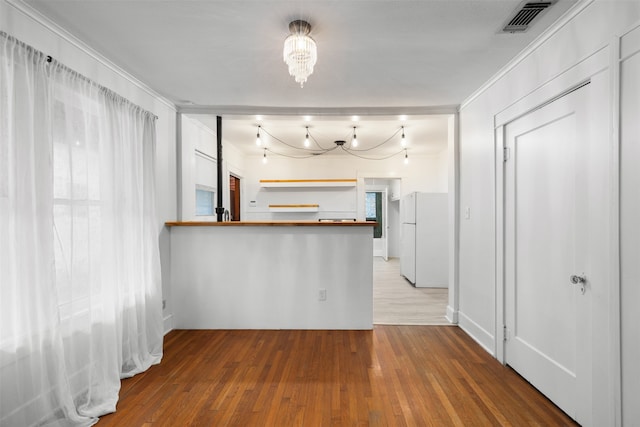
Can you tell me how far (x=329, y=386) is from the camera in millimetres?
2342

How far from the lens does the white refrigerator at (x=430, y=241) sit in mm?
5445

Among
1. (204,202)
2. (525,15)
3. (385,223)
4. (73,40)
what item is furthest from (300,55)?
(385,223)

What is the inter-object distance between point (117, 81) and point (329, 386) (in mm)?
2963

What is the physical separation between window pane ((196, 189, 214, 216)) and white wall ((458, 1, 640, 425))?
11.3 ft

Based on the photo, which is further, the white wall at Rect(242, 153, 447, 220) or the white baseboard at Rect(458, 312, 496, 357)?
the white wall at Rect(242, 153, 447, 220)

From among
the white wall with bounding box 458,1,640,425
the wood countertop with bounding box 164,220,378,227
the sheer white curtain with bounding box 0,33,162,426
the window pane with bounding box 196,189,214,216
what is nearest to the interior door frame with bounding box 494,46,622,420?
the white wall with bounding box 458,1,640,425

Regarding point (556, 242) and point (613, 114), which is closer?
point (613, 114)

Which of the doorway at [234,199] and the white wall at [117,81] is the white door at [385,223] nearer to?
the doorway at [234,199]

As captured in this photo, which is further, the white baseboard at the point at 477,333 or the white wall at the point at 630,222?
the white baseboard at the point at 477,333

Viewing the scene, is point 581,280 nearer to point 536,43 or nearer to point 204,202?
point 536,43

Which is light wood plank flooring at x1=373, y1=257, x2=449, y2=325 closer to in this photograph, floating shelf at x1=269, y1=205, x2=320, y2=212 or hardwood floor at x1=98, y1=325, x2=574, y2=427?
hardwood floor at x1=98, y1=325, x2=574, y2=427

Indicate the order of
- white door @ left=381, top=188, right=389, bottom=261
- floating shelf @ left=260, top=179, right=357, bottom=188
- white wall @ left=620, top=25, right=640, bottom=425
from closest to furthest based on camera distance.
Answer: white wall @ left=620, top=25, right=640, bottom=425 → floating shelf @ left=260, top=179, right=357, bottom=188 → white door @ left=381, top=188, right=389, bottom=261

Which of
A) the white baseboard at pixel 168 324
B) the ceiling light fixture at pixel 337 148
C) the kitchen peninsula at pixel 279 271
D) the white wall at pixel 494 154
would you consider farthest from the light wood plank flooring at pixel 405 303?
the ceiling light fixture at pixel 337 148

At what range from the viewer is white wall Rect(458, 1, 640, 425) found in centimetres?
166
